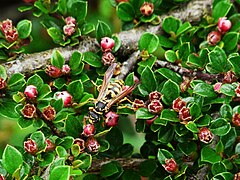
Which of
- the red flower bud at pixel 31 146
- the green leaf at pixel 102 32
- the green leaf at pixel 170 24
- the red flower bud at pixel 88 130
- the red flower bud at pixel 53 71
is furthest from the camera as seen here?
the green leaf at pixel 170 24

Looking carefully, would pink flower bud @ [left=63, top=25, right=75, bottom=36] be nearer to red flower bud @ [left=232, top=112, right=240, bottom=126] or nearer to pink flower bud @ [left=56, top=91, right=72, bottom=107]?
pink flower bud @ [left=56, top=91, right=72, bottom=107]

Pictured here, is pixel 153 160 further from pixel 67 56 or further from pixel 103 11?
pixel 103 11

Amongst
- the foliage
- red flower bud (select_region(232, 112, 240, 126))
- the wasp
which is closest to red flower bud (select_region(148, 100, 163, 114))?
the foliage

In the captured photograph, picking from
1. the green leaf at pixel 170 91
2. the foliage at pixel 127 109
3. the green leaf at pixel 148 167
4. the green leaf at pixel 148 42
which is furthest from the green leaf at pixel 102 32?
the green leaf at pixel 148 167

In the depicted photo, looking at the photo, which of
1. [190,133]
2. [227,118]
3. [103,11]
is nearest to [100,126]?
[190,133]

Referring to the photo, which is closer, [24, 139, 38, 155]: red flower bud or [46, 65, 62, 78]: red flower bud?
[24, 139, 38, 155]: red flower bud

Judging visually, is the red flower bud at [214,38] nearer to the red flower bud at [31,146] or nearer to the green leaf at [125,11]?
the green leaf at [125,11]

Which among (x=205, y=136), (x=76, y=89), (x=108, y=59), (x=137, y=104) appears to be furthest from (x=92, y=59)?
(x=205, y=136)
